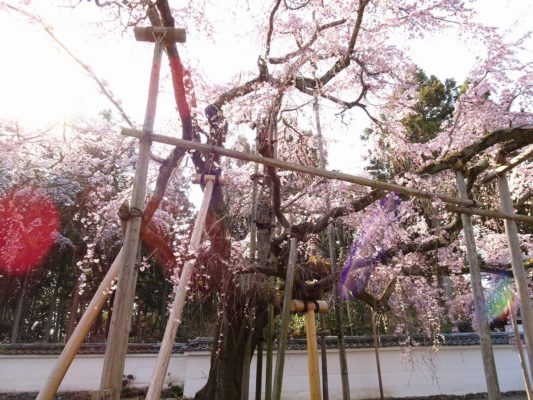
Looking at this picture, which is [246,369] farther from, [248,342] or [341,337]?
[341,337]

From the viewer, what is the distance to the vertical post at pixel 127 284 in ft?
7.55

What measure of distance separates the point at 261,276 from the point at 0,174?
9.36 meters

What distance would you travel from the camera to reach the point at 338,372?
9180mm

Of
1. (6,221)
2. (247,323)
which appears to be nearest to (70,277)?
(6,221)

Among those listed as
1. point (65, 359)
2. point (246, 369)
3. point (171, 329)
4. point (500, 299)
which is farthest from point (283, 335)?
point (500, 299)

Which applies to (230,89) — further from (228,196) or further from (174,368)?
(174,368)

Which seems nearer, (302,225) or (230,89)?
(302,225)

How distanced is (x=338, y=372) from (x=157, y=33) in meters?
8.62

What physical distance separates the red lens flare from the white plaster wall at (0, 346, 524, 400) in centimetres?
403

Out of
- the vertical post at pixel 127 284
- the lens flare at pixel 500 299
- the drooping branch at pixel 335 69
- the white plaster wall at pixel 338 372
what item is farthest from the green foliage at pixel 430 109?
the vertical post at pixel 127 284

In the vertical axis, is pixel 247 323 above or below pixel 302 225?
below

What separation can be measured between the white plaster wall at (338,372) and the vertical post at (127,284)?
6982mm

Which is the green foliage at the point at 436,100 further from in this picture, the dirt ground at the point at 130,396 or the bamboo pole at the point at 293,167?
the bamboo pole at the point at 293,167

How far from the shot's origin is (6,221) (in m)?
11.2
